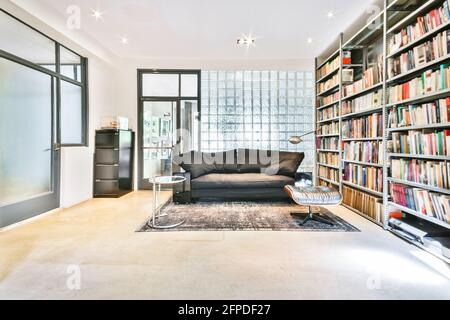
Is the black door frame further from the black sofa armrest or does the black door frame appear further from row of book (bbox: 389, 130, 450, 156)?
row of book (bbox: 389, 130, 450, 156)

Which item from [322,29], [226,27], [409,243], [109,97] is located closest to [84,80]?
[109,97]

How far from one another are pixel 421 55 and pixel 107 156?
4558mm

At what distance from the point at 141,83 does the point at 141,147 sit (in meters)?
1.34

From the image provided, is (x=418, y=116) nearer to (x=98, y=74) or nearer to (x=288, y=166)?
(x=288, y=166)

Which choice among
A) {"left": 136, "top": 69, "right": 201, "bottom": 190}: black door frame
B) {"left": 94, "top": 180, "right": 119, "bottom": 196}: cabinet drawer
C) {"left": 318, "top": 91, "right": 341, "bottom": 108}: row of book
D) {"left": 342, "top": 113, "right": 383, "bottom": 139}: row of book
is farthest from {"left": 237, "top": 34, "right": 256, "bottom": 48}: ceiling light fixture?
{"left": 94, "top": 180, "right": 119, "bottom": 196}: cabinet drawer

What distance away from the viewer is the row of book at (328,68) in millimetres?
3920

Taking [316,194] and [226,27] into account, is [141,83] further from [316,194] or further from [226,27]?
[316,194]

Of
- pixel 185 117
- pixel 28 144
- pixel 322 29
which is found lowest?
pixel 28 144

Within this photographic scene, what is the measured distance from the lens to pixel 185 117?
5.17m

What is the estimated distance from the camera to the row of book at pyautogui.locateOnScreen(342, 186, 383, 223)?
2.91 metres

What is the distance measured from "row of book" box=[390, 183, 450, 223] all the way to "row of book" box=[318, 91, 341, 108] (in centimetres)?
179

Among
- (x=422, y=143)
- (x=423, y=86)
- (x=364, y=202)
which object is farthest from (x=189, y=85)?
(x=422, y=143)

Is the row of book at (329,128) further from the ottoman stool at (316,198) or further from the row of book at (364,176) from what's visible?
the ottoman stool at (316,198)

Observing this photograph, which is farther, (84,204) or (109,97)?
(109,97)
